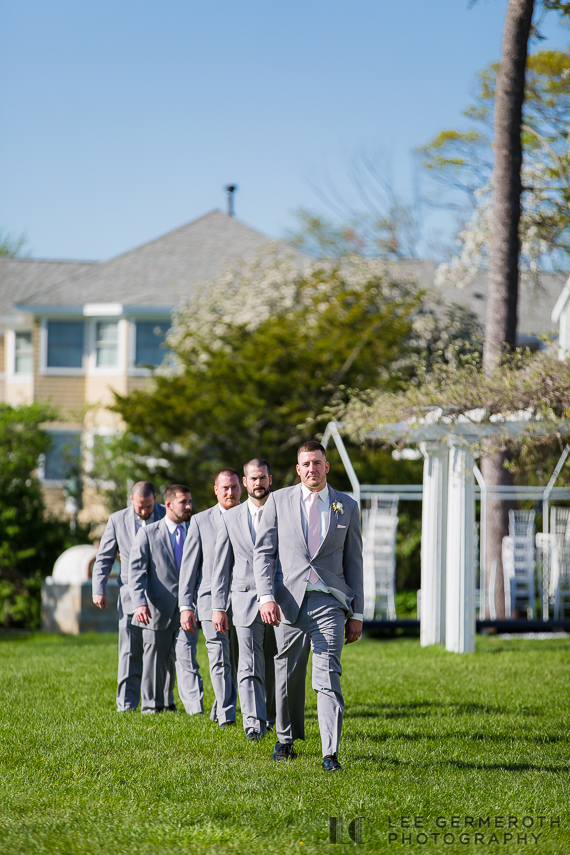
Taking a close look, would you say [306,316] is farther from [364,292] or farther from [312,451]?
[312,451]

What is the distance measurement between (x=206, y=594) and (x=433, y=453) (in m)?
5.64

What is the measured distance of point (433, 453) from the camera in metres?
13.2

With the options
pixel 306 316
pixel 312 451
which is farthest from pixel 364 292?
pixel 312 451

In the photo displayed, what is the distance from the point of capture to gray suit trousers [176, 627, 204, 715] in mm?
8413

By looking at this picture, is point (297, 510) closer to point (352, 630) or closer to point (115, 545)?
point (352, 630)

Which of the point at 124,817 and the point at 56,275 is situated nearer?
the point at 124,817

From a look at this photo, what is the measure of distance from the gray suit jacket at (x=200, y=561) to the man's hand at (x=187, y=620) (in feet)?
0.27

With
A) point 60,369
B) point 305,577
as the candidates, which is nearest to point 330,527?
point 305,577

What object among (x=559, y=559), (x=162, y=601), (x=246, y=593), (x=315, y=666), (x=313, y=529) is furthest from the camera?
(x=559, y=559)

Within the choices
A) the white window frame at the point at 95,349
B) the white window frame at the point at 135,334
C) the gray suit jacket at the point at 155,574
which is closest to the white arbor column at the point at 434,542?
the gray suit jacket at the point at 155,574

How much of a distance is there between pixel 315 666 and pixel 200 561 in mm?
2170

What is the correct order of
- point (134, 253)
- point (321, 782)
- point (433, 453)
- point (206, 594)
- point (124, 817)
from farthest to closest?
point (134, 253)
point (433, 453)
point (206, 594)
point (321, 782)
point (124, 817)

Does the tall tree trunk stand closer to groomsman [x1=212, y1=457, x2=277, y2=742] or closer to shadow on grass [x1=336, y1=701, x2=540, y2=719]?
shadow on grass [x1=336, y1=701, x2=540, y2=719]

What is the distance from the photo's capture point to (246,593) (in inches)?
287
